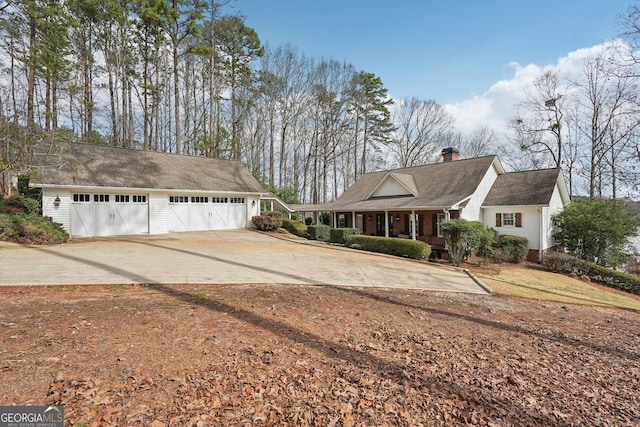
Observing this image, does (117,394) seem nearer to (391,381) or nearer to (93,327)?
(93,327)

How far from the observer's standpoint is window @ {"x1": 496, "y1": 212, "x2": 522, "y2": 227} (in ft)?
61.1

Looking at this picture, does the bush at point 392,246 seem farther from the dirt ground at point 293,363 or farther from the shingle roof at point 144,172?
the shingle roof at point 144,172

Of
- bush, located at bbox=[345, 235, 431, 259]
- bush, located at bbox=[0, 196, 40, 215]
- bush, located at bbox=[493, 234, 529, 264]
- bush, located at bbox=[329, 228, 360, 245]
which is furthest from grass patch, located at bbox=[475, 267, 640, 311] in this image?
bush, located at bbox=[0, 196, 40, 215]

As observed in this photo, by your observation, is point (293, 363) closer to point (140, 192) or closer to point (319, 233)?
point (319, 233)

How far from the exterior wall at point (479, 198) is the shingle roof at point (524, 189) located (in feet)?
1.07

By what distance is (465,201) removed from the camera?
1848 cm

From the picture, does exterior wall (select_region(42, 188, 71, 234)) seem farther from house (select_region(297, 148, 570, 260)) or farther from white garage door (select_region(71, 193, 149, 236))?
house (select_region(297, 148, 570, 260))

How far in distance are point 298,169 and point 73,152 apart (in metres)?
24.1

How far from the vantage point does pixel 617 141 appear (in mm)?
23422

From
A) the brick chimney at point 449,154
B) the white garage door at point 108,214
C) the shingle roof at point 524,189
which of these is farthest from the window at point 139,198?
the brick chimney at point 449,154

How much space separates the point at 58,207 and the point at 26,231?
3707 millimetres

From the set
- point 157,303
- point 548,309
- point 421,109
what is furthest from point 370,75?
point 157,303

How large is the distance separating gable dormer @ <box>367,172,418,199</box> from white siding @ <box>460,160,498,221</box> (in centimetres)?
365

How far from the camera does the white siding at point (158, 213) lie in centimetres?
1798
